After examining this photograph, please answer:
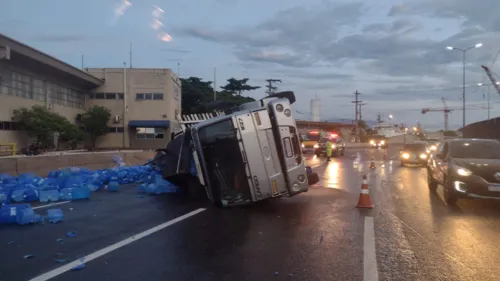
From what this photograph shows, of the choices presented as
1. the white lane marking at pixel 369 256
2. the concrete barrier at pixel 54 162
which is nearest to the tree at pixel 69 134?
the concrete barrier at pixel 54 162

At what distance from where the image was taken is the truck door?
9.39 meters

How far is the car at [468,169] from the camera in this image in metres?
10.2

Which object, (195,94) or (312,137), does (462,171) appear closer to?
(312,137)

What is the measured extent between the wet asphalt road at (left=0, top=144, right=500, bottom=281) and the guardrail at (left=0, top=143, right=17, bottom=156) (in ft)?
68.4

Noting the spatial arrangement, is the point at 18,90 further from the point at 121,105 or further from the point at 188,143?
the point at 188,143

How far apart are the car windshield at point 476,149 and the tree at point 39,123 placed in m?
30.3

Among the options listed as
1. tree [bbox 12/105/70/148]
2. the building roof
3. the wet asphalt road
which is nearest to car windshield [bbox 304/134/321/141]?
the building roof

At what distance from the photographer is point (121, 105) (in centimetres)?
5091

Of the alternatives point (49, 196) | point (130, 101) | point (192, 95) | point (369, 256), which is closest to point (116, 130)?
point (130, 101)

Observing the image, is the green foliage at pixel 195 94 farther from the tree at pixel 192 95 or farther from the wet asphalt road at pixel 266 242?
the wet asphalt road at pixel 266 242

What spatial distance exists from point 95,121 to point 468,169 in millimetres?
41869

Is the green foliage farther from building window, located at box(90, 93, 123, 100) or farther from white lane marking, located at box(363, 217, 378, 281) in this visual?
white lane marking, located at box(363, 217, 378, 281)

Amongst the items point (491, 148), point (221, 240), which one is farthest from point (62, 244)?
point (491, 148)

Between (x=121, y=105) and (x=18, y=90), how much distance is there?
16.2m
